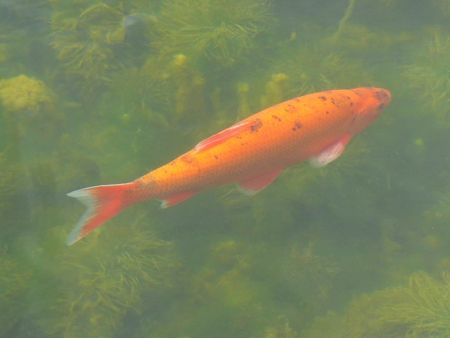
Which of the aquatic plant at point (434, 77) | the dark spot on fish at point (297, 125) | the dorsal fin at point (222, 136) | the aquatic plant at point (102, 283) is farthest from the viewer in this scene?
the aquatic plant at point (434, 77)

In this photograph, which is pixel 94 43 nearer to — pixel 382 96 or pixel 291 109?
pixel 291 109

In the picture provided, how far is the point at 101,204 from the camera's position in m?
3.21

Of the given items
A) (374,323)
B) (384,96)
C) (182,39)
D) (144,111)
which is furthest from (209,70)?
(374,323)

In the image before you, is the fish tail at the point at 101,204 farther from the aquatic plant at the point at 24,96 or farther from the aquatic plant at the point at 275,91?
the aquatic plant at the point at 24,96

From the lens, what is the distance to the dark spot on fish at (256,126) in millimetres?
3461

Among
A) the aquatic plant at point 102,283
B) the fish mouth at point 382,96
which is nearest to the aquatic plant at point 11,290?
the aquatic plant at point 102,283

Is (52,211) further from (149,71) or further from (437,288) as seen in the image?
(437,288)

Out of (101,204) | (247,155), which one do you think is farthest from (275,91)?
(101,204)

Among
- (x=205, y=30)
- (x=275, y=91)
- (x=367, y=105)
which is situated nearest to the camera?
(x=367, y=105)

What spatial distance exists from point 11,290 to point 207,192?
190 centimetres

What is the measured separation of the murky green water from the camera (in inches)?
170

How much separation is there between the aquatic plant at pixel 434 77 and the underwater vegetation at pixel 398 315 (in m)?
1.96

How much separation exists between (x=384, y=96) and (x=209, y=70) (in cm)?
180

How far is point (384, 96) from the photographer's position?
4191mm
